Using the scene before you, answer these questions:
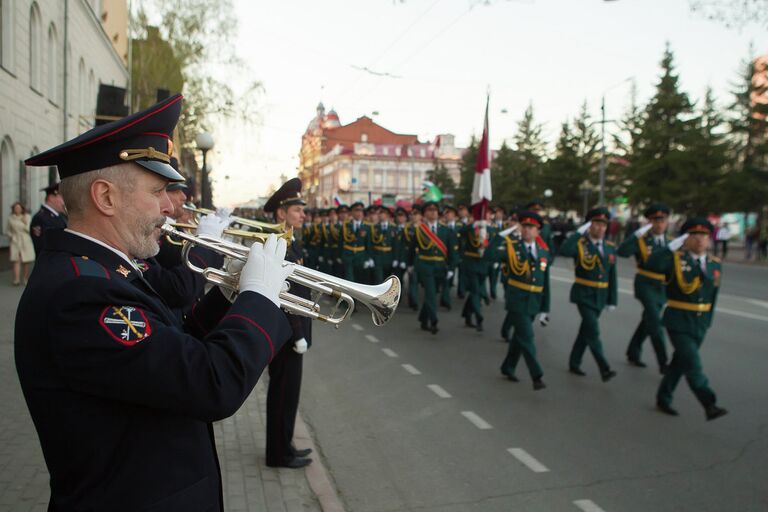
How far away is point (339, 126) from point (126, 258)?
109 metres

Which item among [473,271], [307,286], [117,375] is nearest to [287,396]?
[307,286]

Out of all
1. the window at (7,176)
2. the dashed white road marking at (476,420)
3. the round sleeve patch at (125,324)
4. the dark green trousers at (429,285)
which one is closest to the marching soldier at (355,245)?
the dark green trousers at (429,285)

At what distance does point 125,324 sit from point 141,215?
36 centimetres

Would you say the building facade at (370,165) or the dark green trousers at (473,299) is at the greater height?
the building facade at (370,165)

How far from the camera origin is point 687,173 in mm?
37906

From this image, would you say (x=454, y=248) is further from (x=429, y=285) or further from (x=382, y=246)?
(x=382, y=246)

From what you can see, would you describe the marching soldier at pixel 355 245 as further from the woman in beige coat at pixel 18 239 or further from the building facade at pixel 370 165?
the building facade at pixel 370 165

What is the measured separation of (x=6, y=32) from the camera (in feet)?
48.4

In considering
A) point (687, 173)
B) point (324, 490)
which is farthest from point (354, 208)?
point (687, 173)

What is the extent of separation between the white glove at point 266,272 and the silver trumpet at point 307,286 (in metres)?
0.14

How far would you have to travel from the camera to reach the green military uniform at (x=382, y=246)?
15062 millimetres

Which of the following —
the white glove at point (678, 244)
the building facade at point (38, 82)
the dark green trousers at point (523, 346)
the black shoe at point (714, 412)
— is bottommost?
the black shoe at point (714, 412)

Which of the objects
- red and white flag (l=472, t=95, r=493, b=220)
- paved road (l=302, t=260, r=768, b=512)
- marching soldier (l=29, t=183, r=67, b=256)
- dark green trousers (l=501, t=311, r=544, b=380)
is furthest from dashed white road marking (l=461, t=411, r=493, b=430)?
marching soldier (l=29, t=183, r=67, b=256)

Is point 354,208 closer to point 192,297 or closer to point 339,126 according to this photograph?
point 192,297
